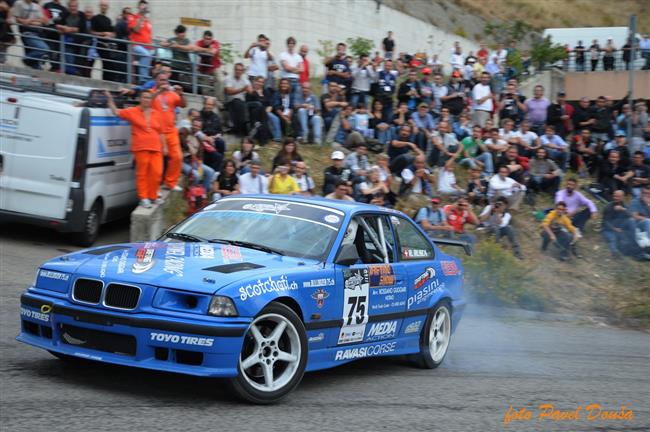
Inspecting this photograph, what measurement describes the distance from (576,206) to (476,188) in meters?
1.74

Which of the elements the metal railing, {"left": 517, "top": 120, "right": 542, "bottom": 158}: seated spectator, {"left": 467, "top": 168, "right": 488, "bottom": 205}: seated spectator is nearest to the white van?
the metal railing

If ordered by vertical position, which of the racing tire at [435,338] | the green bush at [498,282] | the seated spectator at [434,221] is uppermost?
the seated spectator at [434,221]

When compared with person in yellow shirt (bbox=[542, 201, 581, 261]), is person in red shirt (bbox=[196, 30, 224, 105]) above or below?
above

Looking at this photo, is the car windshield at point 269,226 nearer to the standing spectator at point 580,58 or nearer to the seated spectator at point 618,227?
the seated spectator at point 618,227

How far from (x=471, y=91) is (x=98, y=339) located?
15.7m

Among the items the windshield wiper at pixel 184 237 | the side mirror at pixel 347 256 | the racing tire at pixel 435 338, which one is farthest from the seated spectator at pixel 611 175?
the windshield wiper at pixel 184 237

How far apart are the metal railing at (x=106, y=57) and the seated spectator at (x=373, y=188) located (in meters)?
4.44

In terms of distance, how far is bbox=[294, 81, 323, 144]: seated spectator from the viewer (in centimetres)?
1717

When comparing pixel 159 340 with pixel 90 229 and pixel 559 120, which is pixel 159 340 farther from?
pixel 559 120

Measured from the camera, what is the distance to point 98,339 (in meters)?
6.16

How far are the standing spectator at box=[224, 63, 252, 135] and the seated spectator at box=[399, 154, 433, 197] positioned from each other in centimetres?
319

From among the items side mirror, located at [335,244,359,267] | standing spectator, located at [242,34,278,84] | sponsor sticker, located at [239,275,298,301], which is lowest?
sponsor sticker, located at [239,275,298,301]

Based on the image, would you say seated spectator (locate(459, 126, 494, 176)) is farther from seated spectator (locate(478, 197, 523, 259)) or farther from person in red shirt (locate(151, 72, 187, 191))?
person in red shirt (locate(151, 72, 187, 191))

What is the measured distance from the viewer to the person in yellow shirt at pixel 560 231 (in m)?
15.0
